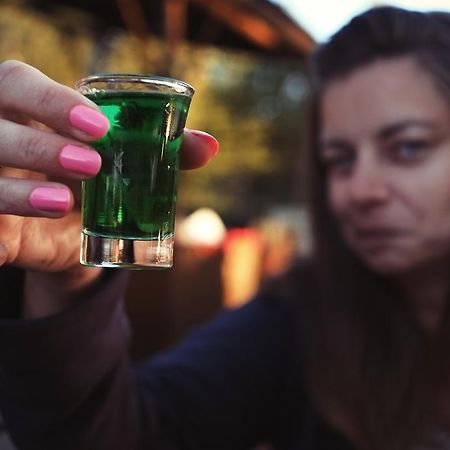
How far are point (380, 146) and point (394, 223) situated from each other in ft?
0.83

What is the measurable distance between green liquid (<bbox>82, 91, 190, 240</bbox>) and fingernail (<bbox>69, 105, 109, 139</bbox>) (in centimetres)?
7

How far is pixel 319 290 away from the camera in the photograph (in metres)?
2.30

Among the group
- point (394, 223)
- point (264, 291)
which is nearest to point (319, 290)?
point (264, 291)

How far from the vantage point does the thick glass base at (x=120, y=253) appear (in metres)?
1.02

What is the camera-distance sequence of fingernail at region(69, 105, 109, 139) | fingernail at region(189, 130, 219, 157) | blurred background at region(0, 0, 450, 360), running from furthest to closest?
blurred background at region(0, 0, 450, 360), fingernail at region(189, 130, 219, 157), fingernail at region(69, 105, 109, 139)

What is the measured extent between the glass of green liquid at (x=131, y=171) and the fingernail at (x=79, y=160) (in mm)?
62

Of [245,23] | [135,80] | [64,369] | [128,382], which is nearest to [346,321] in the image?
[128,382]

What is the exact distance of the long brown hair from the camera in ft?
6.42

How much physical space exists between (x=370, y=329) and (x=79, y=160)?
1522 millimetres

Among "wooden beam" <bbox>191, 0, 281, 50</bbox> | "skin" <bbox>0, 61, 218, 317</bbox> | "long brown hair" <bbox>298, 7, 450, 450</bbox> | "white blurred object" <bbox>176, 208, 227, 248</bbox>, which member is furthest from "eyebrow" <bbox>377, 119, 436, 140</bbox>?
Answer: "white blurred object" <bbox>176, 208, 227, 248</bbox>

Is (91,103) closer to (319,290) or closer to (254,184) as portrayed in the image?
(319,290)

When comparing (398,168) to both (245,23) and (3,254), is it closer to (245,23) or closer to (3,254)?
(3,254)

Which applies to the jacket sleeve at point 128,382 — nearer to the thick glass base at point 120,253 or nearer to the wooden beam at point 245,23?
the thick glass base at point 120,253

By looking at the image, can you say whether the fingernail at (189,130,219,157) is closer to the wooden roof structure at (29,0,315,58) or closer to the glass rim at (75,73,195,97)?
the glass rim at (75,73,195,97)
